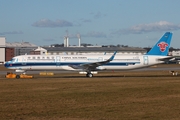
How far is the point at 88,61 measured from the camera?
5541 cm

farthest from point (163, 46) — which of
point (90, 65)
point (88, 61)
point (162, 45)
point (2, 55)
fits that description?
point (2, 55)

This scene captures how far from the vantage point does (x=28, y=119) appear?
16984 millimetres

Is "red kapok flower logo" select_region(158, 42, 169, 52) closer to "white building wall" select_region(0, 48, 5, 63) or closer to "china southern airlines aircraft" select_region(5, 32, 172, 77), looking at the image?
"china southern airlines aircraft" select_region(5, 32, 172, 77)

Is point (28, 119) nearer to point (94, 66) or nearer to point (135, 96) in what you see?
point (135, 96)

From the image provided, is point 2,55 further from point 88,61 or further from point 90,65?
point 90,65

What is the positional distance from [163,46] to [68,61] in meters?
14.9

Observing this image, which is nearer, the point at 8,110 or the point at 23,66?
the point at 8,110

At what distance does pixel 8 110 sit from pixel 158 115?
25.5 feet

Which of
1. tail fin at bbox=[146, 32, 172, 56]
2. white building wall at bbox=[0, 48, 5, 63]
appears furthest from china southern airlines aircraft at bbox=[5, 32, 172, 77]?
white building wall at bbox=[0, 48, 5, 63]

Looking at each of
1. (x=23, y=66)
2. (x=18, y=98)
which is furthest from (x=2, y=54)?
(x=18, y=98)

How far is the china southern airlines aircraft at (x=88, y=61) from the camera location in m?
Answer: 53.4

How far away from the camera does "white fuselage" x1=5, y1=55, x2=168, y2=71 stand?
5341 centimetres

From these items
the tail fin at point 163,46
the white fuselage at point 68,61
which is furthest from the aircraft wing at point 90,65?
the tail fin at point 163,46

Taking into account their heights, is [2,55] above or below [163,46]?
above
